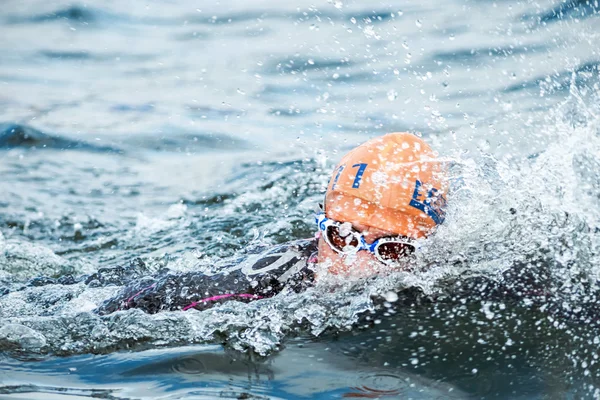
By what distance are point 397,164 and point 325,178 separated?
403 cm

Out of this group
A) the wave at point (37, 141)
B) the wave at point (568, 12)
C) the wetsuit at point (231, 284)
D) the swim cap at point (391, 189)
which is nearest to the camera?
the swim cap at point (391, 189)

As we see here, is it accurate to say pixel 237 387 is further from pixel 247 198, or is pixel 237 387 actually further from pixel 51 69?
pixel 51 69

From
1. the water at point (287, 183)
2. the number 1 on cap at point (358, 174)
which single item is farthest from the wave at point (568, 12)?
the number 1 on cap at point (358, 174)

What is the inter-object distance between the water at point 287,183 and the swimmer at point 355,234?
0.18 metres

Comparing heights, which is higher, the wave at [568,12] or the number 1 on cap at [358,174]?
the wave at [568,12]

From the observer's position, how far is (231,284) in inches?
199

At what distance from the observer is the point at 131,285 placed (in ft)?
18.3

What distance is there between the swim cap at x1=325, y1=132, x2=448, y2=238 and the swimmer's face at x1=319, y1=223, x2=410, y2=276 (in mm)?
46

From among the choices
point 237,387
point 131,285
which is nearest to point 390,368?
point 237,387

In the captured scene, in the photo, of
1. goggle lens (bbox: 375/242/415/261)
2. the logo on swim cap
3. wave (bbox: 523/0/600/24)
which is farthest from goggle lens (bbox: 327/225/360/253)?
wave (bbox: 523/0/600/24)

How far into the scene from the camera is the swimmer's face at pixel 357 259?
483 centimetres

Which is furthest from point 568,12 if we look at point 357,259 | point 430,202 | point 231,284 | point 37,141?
point 231,284

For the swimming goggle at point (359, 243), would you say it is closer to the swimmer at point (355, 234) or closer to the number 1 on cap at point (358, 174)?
the swimmer at point (355, 234)

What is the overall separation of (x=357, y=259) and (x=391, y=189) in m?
0.52
